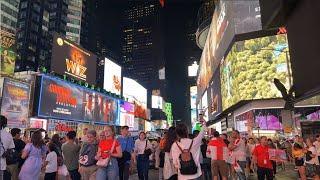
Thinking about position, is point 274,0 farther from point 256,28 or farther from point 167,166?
point 256,28

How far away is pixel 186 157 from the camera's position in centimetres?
568

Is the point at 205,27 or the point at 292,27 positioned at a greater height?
the point at 205,27

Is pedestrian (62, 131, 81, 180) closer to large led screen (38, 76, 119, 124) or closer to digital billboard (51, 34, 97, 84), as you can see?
large led screen (38, 76, 119, 124)

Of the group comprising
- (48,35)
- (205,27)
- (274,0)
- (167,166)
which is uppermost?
(48,35)

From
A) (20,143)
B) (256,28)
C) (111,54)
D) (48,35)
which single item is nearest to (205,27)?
(256,28)

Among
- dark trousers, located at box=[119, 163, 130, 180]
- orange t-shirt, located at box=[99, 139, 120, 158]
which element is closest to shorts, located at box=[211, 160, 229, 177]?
dark trousers, located at box=[119, 163, 130, 180]

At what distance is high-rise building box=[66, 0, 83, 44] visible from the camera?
9196cm

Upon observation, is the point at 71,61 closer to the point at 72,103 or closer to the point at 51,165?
the point at 72,103

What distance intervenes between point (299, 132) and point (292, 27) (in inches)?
1160

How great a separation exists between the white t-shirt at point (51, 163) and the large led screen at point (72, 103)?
26605mm

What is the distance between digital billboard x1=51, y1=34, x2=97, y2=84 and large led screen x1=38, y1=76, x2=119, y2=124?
1523mm

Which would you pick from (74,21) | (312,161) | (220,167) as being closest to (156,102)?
(74,21)

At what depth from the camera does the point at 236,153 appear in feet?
39.1

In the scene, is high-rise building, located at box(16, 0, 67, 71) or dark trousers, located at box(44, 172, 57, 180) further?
high-rise building, located at box(16, 0, 67, 71)
